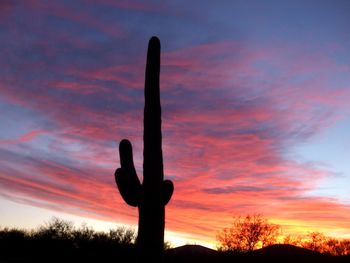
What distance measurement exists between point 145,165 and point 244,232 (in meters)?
31.9

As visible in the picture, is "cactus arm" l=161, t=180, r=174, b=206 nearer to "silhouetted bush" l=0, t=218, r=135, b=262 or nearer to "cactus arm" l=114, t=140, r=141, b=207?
"cactus arm" l=114, t=140, r=141, b=207

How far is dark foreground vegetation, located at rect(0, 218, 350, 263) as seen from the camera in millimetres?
23656

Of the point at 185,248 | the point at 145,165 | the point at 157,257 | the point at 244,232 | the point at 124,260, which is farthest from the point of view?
the point at 244,232

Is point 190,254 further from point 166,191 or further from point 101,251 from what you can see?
point 166,191

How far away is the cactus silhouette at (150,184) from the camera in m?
9.60

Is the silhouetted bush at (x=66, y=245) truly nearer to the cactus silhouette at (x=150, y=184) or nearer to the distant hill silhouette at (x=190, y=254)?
the distant hill silhouette at (x=190, y=254)

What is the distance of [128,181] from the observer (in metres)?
9.81

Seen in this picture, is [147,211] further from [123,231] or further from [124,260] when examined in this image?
[123,231]

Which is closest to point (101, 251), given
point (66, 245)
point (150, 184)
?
point (66, 245)

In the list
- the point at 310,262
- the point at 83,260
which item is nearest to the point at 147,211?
the point at 83,260

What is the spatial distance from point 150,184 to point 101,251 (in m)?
15.7

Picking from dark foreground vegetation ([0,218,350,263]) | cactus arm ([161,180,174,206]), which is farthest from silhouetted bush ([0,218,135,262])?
cactus arm ([161,180,174,206])

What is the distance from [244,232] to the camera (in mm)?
40125

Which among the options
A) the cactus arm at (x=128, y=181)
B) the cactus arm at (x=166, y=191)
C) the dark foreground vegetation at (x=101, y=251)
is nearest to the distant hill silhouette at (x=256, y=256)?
the dark foreground vegetation at (x=101, y=251)
